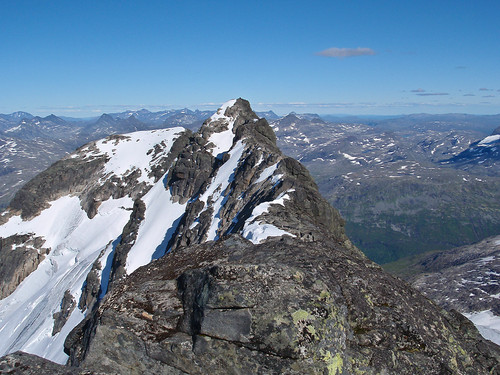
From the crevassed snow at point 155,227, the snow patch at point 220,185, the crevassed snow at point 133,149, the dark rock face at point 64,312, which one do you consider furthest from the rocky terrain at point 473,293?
the crevassed snow at point 133,149

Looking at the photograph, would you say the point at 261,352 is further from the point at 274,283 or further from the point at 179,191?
the point at 179,191

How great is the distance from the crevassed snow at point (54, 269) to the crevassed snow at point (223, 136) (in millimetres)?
31232

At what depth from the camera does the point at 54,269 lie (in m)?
100

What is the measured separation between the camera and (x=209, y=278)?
12.3 meters

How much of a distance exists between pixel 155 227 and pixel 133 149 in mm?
51360

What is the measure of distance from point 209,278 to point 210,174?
8201 cm

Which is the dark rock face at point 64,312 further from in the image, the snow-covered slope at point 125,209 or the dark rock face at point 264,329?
the dark rock face at point 264,329

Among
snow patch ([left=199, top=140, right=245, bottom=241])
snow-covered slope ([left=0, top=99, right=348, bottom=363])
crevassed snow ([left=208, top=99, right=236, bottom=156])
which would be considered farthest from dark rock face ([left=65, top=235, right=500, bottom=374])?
crevassed snow ([left=208, top=99, right=236, bottom=156])

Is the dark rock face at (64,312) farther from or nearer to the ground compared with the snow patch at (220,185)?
nearer to the ground

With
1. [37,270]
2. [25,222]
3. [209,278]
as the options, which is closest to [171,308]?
[209,278]

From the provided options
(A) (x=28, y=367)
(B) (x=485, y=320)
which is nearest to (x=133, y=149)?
(A) (x=28, y=367)

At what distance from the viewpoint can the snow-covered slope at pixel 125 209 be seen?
64.1 meters

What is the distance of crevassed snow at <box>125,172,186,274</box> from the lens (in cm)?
7636

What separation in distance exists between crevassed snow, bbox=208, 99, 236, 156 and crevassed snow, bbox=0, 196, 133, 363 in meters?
31.2
